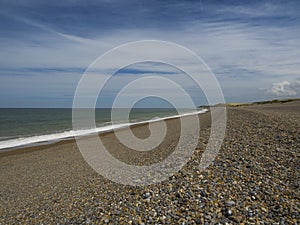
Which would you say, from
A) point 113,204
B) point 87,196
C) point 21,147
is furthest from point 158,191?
point 21,147

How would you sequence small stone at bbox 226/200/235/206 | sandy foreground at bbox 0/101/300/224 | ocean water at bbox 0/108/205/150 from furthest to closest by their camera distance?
ocean water at bbox 0/108/205/150
small stone at bbox 226/200/235/206
sandy foreground at bbox 0/101/300/224

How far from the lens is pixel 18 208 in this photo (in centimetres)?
662

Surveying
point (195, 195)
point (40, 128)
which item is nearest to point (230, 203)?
point (195, 195)

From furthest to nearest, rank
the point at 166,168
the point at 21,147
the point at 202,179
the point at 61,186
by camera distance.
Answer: the point at 21,147, the point at 61,186, the point at 166,168, the point at 202,179

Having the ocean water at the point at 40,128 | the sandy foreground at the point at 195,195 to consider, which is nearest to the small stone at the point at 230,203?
the sandy foreground at the point at 195,195

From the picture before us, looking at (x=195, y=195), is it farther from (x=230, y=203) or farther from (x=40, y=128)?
(x=40, y=128)

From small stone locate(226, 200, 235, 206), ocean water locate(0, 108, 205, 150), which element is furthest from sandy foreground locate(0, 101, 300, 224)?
ocean water locate(0, 108, 205, 150)

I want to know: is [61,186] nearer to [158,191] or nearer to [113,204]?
[113,204]

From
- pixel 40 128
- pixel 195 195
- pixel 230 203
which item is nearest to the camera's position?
pixel 230 203

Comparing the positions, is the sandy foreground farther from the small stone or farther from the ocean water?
the ocean water

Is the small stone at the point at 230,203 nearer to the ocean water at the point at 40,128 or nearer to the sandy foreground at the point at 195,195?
the sandy foreground at the point at 195,195

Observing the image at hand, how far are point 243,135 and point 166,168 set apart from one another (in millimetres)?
4269

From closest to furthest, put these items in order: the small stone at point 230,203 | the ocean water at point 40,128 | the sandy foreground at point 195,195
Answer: the sandy foreground at point 195,195 < the small stone at point 230,203 < the ocean water at point 40,128

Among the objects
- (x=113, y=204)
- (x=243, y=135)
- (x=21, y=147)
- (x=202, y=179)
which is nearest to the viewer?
(x=113, y=204)
